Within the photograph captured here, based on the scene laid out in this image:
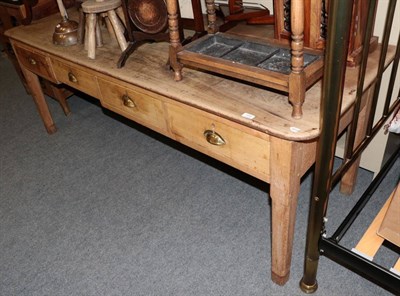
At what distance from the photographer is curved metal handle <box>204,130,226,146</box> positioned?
124 centimetres

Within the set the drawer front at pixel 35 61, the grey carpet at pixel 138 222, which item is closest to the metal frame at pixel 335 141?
the grey carpet at pixel 138 222

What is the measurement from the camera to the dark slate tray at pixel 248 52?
1.17 metres

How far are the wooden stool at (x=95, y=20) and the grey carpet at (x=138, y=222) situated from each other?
78 cm

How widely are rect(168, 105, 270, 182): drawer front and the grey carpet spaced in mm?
555

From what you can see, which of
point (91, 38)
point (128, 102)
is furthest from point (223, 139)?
point (91, 38)

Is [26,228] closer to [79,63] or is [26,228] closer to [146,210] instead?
[146,210]

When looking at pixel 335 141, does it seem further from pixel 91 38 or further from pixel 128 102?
pixel 91 38

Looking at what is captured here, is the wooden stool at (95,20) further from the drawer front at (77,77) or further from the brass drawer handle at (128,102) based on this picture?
the brass drawer handle at (128,102)

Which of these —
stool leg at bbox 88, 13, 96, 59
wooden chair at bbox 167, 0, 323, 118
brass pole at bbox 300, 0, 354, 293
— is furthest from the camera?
stool leg at bbox 88, 13, 96, 59

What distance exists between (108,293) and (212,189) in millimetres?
721

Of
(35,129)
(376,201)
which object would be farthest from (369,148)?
(35,129)

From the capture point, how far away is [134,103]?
1.51 m

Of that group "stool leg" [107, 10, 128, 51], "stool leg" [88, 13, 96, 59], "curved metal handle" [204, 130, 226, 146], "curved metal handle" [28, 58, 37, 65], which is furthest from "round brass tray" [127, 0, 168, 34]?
Result: "curved metal handle" [28, 58, 37, 65]

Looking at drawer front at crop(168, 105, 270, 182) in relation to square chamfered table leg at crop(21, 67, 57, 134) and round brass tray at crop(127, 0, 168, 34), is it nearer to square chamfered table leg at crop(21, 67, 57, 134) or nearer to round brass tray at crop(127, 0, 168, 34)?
round brass tray at crop(127, 0, 168, 34)
